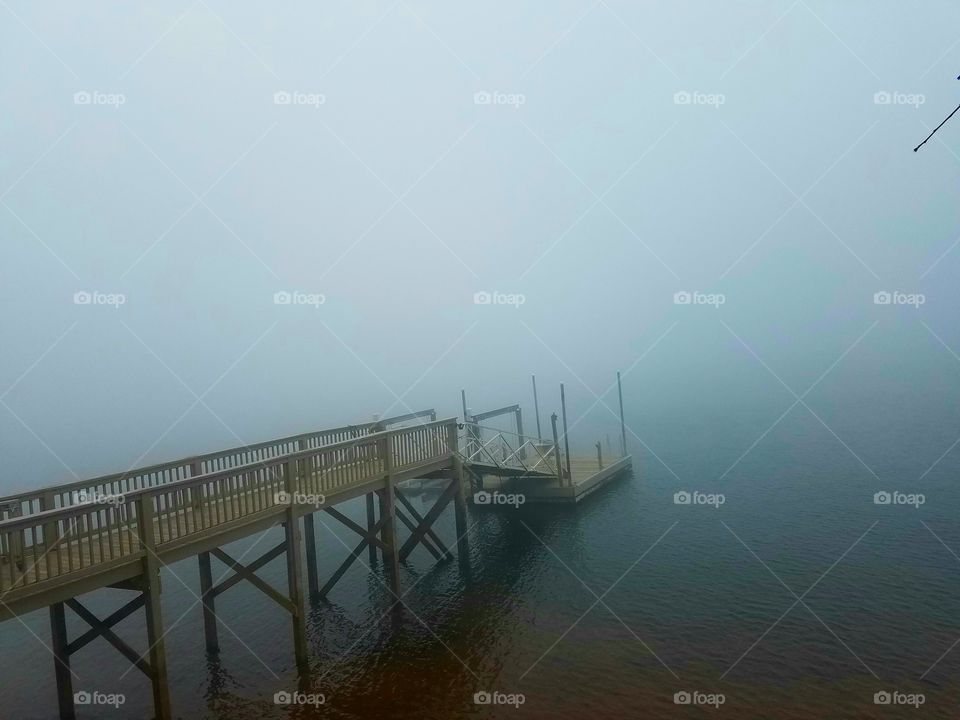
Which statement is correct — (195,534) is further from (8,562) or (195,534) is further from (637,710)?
(637,710)

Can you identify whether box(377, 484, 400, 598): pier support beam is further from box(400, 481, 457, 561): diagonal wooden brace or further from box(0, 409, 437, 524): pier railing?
box(0, 409, 437, 524): pier railing

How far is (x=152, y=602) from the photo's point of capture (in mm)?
9688

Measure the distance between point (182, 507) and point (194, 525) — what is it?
40.6 inches

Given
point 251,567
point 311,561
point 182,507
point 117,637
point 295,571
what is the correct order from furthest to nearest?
1. point 311,561
2. point 251,567
3. point 295,571
4. point 182,507
5. point 117,637

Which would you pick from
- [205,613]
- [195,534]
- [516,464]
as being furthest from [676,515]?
[195,534]

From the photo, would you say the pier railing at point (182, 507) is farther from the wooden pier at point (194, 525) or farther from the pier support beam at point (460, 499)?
the pier support beam at point (460, 499)

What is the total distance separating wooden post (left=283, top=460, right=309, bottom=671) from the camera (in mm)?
12375

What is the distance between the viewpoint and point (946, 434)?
42.7 m

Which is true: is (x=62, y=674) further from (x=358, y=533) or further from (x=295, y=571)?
(x=358, y=533)

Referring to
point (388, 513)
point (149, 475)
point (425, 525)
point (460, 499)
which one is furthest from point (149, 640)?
point (460, 499)

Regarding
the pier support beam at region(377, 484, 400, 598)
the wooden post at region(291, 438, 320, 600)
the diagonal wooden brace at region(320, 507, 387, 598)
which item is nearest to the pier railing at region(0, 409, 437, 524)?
the wooden post at region(291, 438, 320, 600)

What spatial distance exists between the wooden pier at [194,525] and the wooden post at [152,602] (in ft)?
0.06

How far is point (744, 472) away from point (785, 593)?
18.5m

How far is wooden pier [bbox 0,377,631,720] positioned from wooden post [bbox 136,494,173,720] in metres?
0.02
